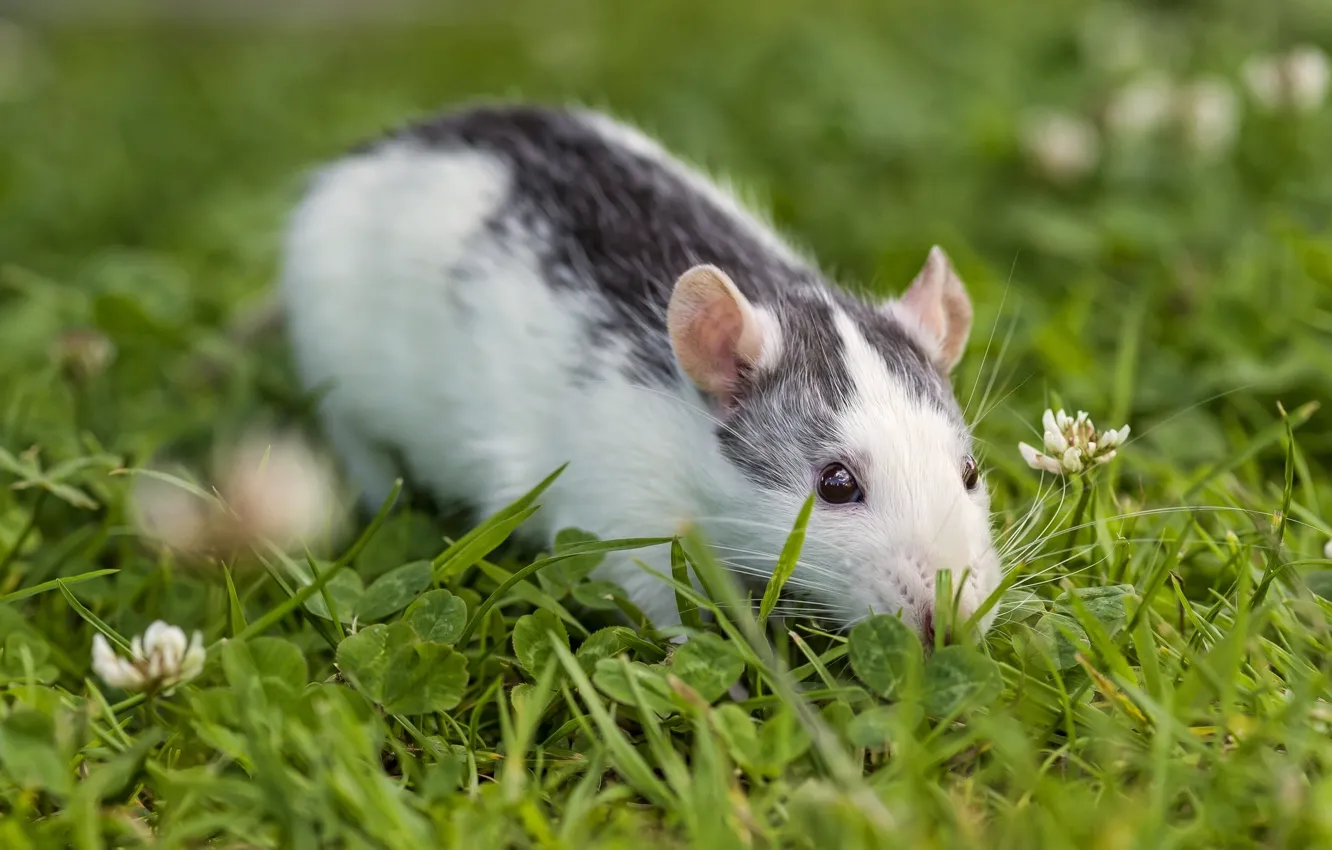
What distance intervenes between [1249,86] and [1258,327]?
2372 mm

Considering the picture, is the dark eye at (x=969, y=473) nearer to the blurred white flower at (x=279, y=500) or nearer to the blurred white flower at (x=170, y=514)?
the blurred white flower at (x=279, y=500)

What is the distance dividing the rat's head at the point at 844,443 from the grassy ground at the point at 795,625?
186mm

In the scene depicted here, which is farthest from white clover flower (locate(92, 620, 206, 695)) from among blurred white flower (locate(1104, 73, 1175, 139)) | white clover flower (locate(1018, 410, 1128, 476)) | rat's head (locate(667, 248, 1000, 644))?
blurred white flower (locate(1104, 73, 1175, 139))

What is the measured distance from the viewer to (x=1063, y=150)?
19.2 feet

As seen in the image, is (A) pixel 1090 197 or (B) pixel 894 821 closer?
(B) pixel 894 821

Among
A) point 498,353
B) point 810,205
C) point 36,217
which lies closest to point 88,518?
point 498,353

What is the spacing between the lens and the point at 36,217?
629cm

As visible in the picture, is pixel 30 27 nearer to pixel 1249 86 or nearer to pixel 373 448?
pixel 373 448

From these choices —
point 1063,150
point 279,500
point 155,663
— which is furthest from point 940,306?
point 1063,150

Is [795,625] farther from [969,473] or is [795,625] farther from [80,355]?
[80,355]

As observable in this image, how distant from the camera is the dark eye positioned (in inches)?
128

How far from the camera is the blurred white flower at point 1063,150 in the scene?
5852 mm

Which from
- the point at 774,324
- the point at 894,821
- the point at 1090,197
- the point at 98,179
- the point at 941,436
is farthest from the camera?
the point at 98,179

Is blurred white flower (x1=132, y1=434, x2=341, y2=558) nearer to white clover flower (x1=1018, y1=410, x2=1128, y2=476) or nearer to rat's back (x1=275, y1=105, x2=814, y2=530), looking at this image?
rat's back (x1=275, y1=105, x2=814, y2=530)
